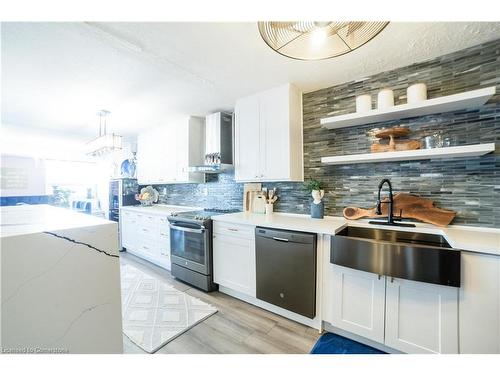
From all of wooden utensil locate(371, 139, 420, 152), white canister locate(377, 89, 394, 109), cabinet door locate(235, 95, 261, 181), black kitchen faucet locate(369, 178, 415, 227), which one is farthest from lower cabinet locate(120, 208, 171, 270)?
white canister locate(377, 89, 394, 109)

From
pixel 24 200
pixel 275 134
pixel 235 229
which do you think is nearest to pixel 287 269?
pixel 235 229

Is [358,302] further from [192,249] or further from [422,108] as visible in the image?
[192,249]

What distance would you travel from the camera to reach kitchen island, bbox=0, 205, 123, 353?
2.10ft

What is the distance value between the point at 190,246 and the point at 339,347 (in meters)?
1.80

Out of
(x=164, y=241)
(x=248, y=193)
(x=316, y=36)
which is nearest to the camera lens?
(x=316, y=36)

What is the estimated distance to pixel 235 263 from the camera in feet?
7.10

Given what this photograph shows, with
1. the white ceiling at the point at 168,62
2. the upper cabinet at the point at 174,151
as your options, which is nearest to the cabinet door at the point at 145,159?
the upper cabinet at the point at 174,151

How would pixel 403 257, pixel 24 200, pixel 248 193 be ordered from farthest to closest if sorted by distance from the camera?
pixel 24 200, pixel 248 193, pixel 403 257

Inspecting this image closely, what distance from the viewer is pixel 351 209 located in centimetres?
198

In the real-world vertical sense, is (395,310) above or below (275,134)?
below

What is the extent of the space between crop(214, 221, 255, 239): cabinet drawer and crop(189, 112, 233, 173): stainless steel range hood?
823mm

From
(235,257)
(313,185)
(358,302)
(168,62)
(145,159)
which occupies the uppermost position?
(168,62)

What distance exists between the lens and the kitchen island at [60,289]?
0.64 meters
